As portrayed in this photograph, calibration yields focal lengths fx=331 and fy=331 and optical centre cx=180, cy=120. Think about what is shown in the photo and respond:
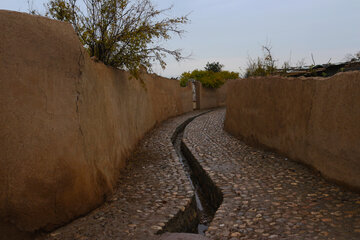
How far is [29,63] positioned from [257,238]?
2966mm

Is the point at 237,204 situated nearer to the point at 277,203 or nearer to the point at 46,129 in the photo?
the point at 277,203

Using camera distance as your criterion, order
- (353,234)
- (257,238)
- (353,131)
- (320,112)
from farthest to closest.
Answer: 1. (320,112)
2. (353,131)
3. (257,238)
4. (353,234)

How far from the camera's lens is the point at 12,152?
Answer: 323 centimetres

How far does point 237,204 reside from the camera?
4348 millimetres

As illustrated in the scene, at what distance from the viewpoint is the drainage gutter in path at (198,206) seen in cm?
405

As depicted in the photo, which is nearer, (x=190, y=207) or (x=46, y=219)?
(x=46, y=219)

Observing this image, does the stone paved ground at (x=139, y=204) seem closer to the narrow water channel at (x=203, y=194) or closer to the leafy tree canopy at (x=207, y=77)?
the narrow water channel at (x=203, y=194)

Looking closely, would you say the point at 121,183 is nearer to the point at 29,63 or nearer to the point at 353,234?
the point at 29,63

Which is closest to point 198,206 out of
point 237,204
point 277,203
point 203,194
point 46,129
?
point 203,194

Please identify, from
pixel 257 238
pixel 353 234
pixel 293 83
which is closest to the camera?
pixel 353 234

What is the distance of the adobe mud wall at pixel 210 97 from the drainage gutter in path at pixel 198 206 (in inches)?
602

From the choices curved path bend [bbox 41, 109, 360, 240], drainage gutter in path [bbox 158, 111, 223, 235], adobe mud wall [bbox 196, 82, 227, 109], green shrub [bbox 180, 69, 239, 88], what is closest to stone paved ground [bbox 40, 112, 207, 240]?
curved path bend [bbox 41, 109, 360, 240]

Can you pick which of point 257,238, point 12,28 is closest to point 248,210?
point 257,238

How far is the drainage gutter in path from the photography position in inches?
160
